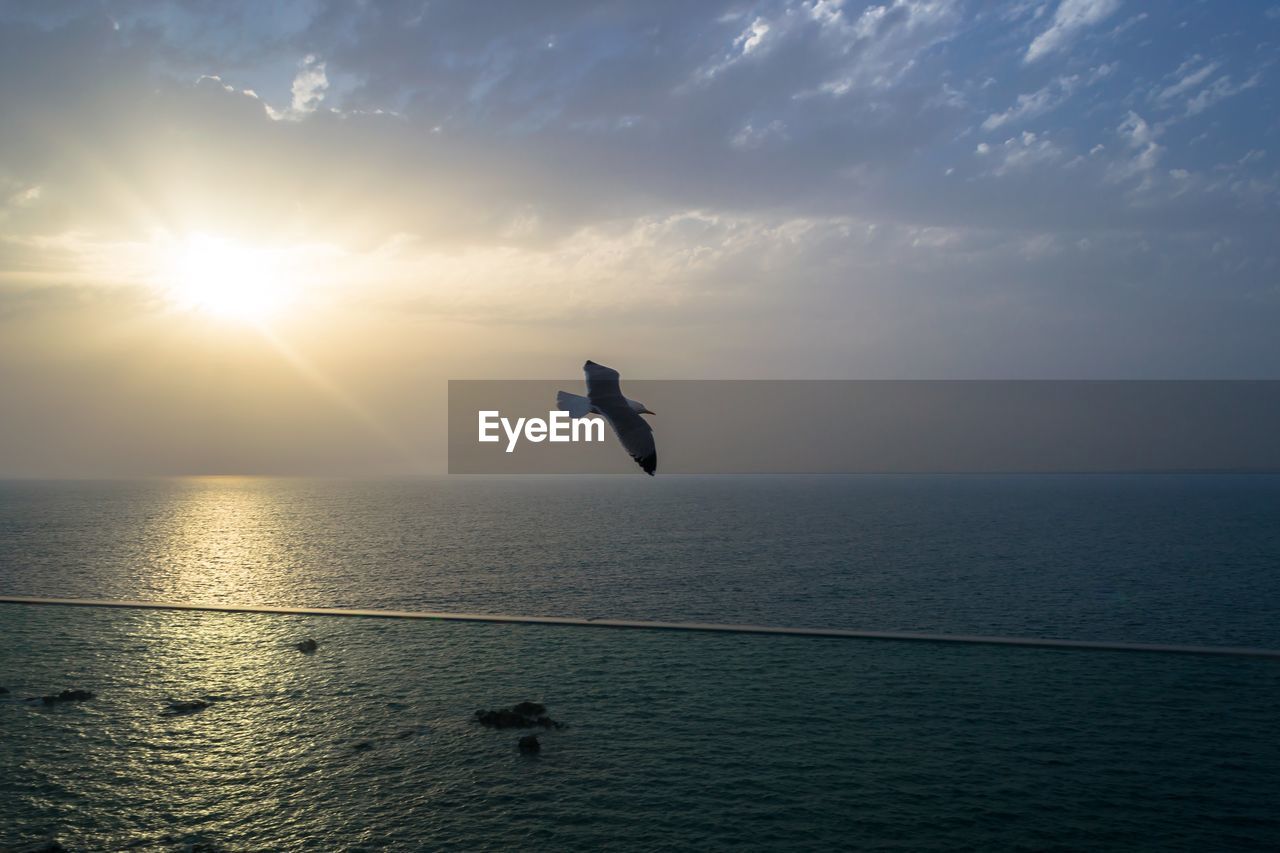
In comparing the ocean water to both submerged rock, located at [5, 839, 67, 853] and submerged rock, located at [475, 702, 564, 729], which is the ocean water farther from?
submerged rock, located at [5, 839, 67, 853]

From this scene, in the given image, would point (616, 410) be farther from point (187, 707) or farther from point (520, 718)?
point (187, 707)

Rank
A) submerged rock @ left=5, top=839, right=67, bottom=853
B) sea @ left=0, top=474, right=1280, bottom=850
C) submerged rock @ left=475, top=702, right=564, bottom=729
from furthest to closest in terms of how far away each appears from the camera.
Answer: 1. submerged rock @ left=475, top=702, right=564, bottom=729
2. sea @ left=0, top=474, right=1280, bottom=850
3. submerged rock @ left=5, top=839, right=67, bottom=853

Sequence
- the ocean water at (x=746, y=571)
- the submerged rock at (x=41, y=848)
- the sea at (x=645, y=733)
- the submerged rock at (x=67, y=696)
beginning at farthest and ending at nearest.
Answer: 1. the ocean water at (x=746, y=571)
2. the submerged rock at (x=67, y=696)
3. the sea at (x=645, y=733)
4. the submerged rock at (x=41, y=848)

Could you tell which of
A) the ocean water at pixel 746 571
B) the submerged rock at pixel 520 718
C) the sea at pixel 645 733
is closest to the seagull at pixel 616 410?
the sea at pixel 645 733

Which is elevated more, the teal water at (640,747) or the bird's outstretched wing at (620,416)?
the bird's outstretched wing at (620,416)

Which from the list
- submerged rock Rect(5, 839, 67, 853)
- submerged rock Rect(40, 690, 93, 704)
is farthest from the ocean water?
submerged rock Rect(5, 839, 67, 853)

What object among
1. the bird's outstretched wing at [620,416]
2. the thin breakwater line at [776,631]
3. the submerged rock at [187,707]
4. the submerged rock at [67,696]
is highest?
the bird's outstretched wing at [620,416]

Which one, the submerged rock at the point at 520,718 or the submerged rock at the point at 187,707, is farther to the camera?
the submerged rock at the point at 187,707

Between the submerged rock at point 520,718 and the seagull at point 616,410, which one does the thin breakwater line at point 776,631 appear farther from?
the seagull at point 616,410
